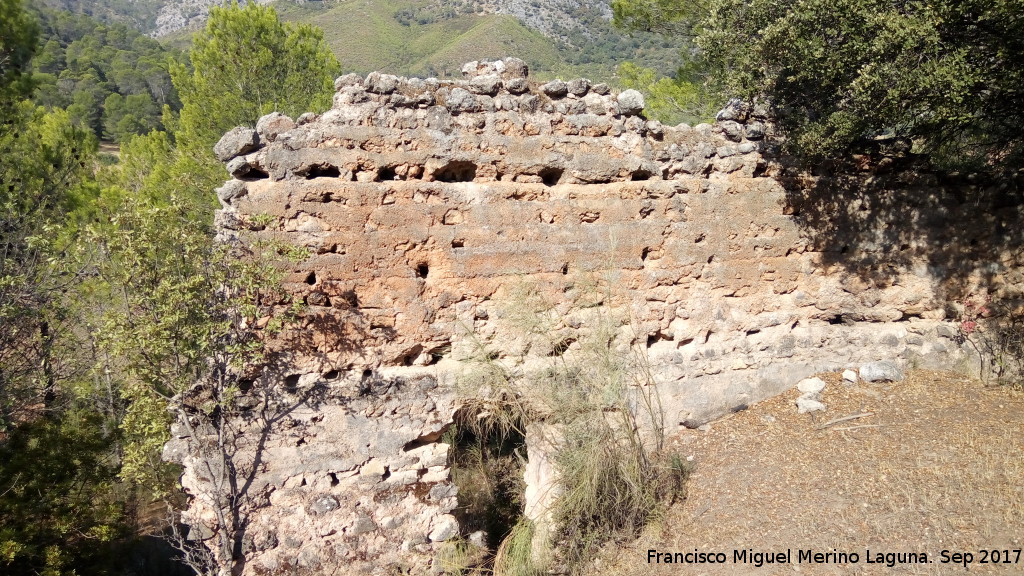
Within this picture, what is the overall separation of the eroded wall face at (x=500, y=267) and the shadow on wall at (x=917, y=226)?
1.3 inches

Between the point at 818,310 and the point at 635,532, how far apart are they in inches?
121

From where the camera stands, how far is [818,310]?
613 cm

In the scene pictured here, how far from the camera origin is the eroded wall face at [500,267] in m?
4.61

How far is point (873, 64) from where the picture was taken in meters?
4.86

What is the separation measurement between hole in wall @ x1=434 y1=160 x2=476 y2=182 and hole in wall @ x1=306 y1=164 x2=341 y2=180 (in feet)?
2.58

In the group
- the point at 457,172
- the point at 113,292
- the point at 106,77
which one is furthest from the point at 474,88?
the point at 106,77

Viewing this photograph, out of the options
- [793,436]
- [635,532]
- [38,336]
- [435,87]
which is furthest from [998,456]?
[38,336]

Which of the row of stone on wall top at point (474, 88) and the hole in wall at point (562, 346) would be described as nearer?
the row of stone on wall top at point (474, 88)

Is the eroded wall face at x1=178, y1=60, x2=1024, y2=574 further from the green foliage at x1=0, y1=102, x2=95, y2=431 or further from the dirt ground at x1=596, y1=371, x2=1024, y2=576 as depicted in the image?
the green foliage at x1=0, y1=102, x2=95, y2=431

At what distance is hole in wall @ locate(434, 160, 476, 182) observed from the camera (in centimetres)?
495

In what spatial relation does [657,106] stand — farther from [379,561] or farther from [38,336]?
[38,336]

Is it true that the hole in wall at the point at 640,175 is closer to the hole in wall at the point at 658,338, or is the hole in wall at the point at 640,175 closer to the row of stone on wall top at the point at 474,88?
the row of stone on wall top at the point at 474,88

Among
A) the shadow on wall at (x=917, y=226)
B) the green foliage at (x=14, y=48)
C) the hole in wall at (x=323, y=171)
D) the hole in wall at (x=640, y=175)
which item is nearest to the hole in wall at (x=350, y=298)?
the hole in wall at (x=323, y=171)

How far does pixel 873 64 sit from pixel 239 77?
10310 millimetres
